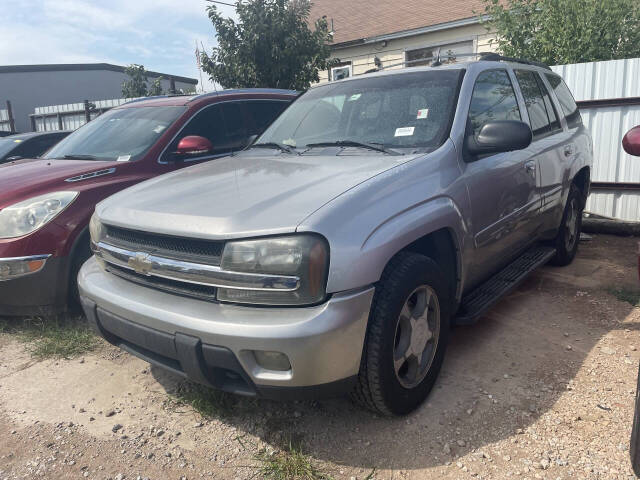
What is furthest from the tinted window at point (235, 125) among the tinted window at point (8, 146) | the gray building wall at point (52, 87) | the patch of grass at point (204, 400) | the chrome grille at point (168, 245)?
the gray building wall at point (52, 87)

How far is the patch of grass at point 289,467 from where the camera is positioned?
2.12 m

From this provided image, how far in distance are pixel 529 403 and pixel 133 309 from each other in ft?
6.63

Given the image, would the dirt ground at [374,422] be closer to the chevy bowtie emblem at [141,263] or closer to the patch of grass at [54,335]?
the patch of grass at [54,335]

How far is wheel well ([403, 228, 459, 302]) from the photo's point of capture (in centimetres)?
264

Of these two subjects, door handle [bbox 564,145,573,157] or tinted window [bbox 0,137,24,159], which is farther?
tinted window [bbox 0,137,24,159]

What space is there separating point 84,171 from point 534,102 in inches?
139

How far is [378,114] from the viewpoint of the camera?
3.12 metres

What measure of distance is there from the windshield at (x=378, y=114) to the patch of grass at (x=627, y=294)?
2245 millimetres

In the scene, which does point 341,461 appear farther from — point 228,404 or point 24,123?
point 24,123

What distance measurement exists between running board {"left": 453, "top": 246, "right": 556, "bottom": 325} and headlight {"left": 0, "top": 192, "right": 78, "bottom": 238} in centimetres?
282

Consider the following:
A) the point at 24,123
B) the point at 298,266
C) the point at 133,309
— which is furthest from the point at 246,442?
the point at 24,123

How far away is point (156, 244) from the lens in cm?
234

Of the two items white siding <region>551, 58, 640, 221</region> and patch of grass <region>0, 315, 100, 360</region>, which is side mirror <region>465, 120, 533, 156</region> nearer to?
patch of grass <region>0, 315, 100, 360</region>

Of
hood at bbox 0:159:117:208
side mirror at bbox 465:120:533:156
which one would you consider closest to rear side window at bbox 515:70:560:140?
side mirror at bbox 465:120:533:156
